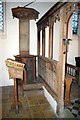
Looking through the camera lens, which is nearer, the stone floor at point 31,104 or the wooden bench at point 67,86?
the stone floor at point 31,104

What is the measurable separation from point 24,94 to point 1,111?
1139 millimetres

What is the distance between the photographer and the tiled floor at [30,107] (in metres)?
3.35

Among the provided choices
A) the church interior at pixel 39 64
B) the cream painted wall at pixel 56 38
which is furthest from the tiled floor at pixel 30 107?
the cream painted wall at pixel 56 38

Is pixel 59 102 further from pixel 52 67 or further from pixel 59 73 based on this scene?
pixel 52 67

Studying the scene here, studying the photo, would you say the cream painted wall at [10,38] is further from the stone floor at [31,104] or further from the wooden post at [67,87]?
the wooden post at [67,87]

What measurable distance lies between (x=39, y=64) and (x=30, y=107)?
1.88m

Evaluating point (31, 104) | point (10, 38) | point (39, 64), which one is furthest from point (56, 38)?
point (31, 104)

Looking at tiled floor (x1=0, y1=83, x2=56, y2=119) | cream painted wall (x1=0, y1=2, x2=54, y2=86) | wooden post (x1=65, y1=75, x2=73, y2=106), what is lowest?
tiled floor (x1=0, y1=83, x2=56, y2=119)

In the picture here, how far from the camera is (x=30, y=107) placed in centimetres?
377

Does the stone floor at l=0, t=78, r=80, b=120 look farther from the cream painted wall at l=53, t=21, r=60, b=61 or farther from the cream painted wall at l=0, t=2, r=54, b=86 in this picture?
the cream painted wall at l=53, t=21, r=60, b=61

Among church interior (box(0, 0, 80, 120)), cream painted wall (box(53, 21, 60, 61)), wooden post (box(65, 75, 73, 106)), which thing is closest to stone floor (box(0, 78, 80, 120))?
church interior (box(0, 0, 80, 120))

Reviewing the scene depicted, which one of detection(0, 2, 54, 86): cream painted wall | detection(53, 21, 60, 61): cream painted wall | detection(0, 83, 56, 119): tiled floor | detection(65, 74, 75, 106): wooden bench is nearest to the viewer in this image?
detection(0, 83, 56, 119): tiled floor

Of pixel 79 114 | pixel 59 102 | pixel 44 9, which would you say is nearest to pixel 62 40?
pixel 59 102

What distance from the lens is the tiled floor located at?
132 inches
